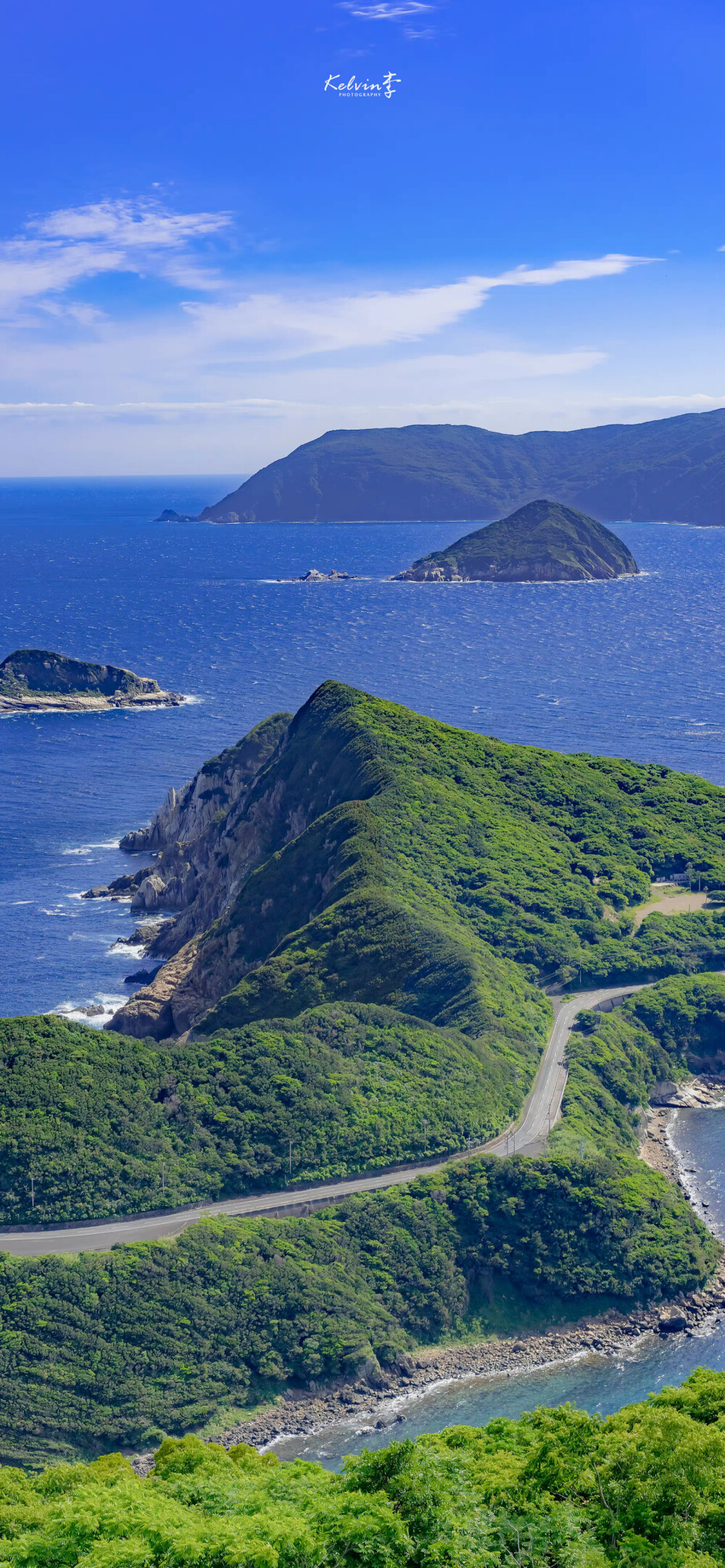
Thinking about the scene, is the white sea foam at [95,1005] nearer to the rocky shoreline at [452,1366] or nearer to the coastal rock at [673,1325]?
the rocky shoreline at [452,1366]

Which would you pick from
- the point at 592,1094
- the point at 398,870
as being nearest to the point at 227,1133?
the point at 592,1094

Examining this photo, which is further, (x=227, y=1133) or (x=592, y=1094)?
(x=592, y=1094)

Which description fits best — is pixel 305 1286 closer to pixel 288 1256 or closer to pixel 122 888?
pixel 288 1256

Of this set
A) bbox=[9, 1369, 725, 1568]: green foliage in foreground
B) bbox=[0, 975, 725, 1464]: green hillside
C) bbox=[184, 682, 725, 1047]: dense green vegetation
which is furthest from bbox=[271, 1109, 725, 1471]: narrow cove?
bbox=[184, 682, 725, 1047]: dense green vegetation

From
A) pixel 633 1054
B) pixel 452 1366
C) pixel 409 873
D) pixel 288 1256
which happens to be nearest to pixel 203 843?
pixel 409 873

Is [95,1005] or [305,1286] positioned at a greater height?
[95,1005]

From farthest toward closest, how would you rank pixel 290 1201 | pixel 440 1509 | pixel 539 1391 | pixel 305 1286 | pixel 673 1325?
pixel 290 1201 → pixel 673 1325 → pixel 305 1286 → pixel 539 1391 → pixel 440 1509

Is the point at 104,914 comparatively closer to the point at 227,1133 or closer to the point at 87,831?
the point at 87,831
